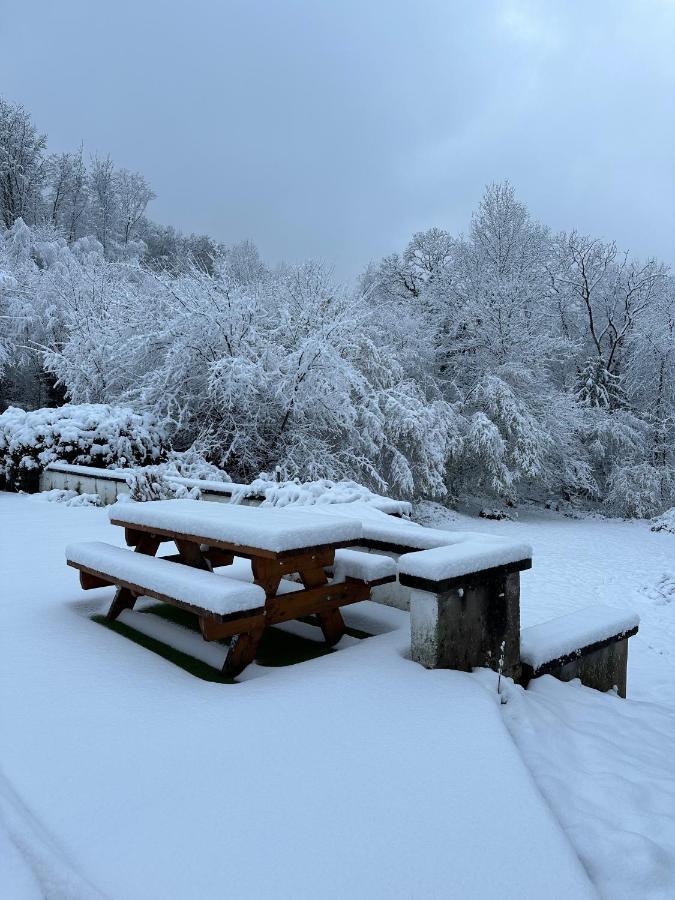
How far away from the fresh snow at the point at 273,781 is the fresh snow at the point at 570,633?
0.60 m

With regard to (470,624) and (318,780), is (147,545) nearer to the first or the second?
(470,624)

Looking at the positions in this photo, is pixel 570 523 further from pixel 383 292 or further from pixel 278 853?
pixel 278 853

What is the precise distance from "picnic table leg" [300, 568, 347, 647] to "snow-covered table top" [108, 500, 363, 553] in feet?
0.94

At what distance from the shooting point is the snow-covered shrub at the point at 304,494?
720 centimetres

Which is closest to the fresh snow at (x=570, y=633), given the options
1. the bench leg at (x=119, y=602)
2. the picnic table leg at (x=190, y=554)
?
the picnic table leg at (x=190, y=554)

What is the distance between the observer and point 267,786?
195cm

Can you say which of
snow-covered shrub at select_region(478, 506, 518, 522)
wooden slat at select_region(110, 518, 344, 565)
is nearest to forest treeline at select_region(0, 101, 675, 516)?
snow-covered shrub at select_region(478, 506, 518, 522)

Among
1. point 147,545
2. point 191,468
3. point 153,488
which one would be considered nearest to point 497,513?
point 191,468

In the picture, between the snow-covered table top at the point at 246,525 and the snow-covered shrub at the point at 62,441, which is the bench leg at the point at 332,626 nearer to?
the snow-covered table top at the point at 246,525

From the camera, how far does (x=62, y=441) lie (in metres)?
9.46

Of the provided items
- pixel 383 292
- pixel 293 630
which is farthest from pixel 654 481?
pixel 293 630

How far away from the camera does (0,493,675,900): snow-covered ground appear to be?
1.59m

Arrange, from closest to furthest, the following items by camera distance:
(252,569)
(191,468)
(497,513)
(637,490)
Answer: (252,569) → (191,468) → (497,513) → (637,490)

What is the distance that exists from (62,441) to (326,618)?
7.53 meters
